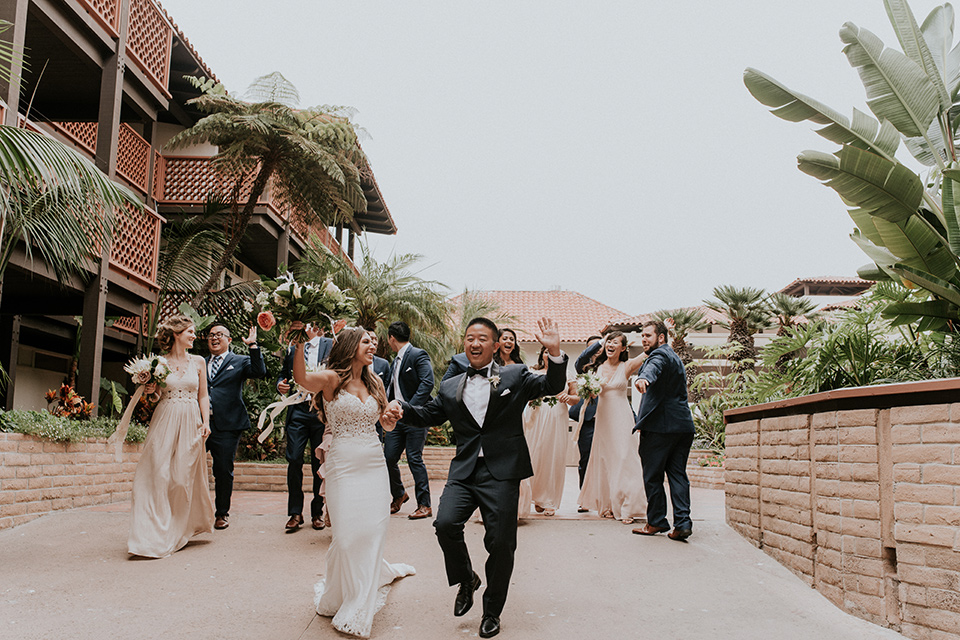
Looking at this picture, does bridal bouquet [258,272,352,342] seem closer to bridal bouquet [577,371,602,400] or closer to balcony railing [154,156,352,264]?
bridal bouquet [577,371,602,400]

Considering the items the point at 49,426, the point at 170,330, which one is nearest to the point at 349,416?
the point at 170,330

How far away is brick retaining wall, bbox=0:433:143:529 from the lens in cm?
851

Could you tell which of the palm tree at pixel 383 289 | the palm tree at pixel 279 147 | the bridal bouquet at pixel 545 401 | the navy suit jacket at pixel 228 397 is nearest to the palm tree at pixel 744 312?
the palm tree at pixel 383 289

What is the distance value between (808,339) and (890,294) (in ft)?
4.45

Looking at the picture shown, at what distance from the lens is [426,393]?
8.23m

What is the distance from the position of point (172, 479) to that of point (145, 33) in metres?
11.1

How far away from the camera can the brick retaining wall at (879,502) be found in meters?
4.70

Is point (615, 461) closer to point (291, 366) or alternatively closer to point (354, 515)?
point (291, 366)

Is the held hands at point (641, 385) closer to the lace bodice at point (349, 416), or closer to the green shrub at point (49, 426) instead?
the lace bodice at point (349, 416)

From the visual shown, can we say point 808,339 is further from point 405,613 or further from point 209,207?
point 209,207

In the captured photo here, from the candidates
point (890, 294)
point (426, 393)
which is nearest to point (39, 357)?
point (426, 393)

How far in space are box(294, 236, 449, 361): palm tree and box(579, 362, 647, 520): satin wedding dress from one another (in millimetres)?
12315

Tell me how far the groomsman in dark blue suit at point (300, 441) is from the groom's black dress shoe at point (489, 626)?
12.1 feet

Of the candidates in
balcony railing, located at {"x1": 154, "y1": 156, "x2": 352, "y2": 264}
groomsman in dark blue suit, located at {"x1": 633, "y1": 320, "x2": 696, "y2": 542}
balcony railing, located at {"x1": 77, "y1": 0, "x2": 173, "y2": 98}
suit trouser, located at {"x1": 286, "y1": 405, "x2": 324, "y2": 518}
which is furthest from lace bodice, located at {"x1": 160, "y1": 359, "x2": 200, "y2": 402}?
balcony railing, located at {"x1": 154, "y1": 156, "x2": 352, "y2": 264}
